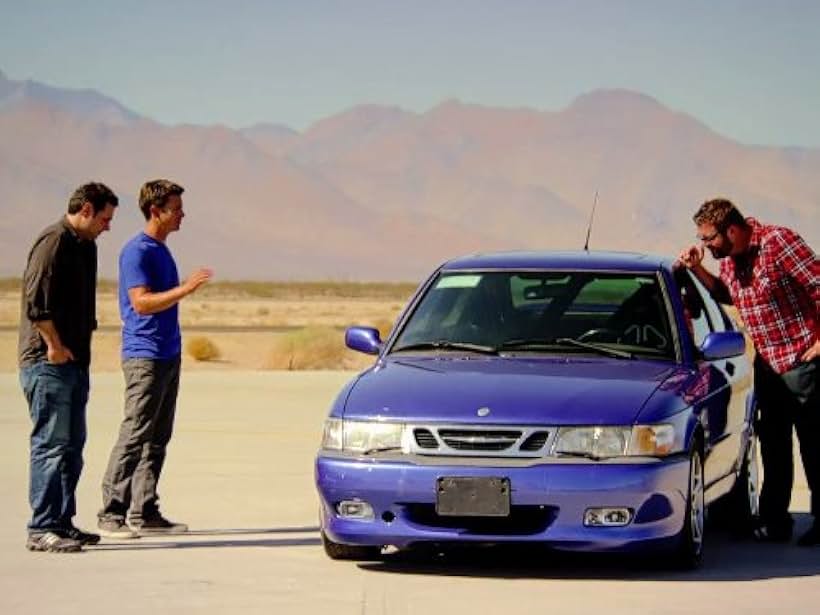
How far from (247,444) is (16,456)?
2.11m

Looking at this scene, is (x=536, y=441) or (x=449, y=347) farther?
(x=449, y=347)

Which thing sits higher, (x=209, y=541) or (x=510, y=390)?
(x=510, y=390)

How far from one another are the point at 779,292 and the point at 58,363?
13.3ft

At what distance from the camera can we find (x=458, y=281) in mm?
11562

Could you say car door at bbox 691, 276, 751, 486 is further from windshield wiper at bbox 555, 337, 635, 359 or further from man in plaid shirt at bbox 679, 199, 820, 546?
windshield wiper at bbox 555, 337, 635, 359

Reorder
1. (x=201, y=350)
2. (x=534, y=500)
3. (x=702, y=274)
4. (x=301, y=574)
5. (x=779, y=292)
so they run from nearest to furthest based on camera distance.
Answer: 1. (x=534, y=500)
2. (x=301, y=574)
3. (x=779, y=292)
4. (x=702, y=274)
5. (x=201, y=350)

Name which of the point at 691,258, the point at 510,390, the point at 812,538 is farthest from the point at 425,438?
the point at 812,538

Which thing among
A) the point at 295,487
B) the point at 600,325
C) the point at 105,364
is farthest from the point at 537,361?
the point at 105,364

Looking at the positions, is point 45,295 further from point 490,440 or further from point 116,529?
point 490,440

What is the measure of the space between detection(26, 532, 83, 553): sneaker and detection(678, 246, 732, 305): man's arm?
379cm

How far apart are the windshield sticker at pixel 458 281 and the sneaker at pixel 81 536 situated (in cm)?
238

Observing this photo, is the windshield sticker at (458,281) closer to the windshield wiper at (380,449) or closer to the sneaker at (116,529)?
the windshield wiper at (380,449)

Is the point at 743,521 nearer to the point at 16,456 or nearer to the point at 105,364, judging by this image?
the point at 16,456

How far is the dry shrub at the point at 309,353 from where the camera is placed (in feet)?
134
